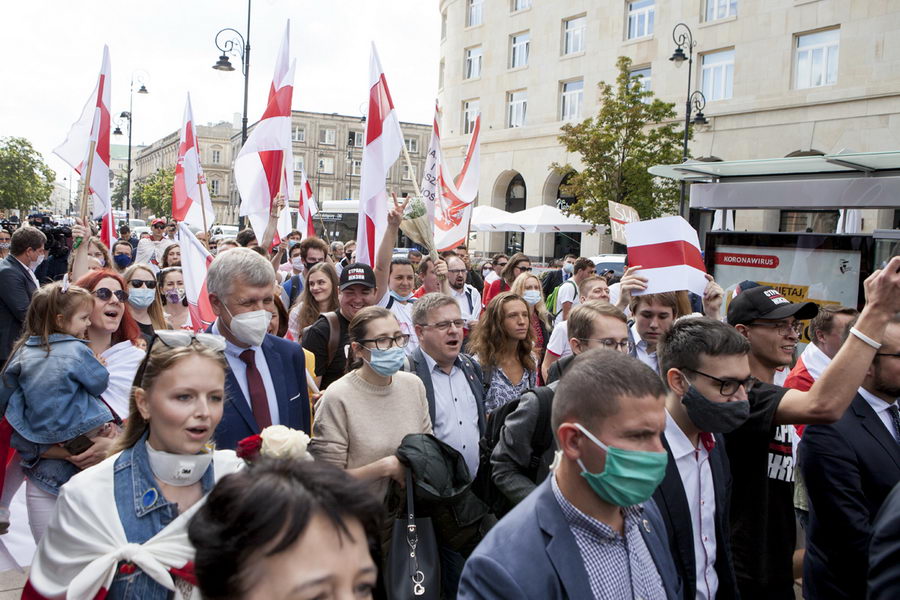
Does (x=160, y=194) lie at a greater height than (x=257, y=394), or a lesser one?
greater

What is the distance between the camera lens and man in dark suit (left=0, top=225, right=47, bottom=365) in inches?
306

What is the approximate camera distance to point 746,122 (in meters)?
28.0

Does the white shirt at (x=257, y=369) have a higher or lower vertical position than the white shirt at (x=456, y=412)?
higher

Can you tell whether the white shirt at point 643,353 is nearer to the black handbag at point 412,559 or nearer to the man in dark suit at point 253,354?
the black handbag at point 412,559

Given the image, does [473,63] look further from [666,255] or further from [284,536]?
[284,536]

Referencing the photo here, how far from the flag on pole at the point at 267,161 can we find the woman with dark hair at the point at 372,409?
16.2ft

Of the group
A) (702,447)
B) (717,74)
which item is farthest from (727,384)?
(717,74)

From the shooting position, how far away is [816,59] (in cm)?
2620

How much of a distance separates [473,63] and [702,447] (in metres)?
39.4

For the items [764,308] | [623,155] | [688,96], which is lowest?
[764,308]

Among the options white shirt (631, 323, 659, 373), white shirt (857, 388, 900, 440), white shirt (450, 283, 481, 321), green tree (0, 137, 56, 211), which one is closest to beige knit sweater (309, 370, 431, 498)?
white shirt (631, 323, 659, 373)

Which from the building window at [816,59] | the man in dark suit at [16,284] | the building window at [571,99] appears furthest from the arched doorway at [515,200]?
the man in dark suit at [16,284]

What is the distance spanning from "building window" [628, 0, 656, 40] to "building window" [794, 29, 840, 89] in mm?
6740

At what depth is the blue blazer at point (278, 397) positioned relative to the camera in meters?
3.59
